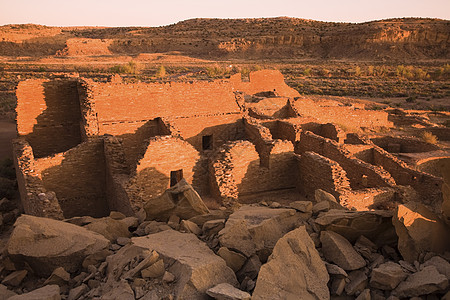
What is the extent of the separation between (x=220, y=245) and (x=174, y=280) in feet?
3.44

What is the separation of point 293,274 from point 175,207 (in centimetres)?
308

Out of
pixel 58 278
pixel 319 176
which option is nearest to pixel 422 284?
pixel 58 278

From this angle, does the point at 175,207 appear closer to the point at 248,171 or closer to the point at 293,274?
the point at 293,274

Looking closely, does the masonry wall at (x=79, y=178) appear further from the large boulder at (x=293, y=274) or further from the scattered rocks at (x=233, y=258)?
the large boulder at (x=293, y=274)

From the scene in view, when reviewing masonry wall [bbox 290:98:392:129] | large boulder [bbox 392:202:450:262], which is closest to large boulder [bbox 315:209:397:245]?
large boulder [bbox 392:202:450:262]

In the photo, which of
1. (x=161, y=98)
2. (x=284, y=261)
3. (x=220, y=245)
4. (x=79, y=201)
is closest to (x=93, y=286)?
(x=220, y=245)

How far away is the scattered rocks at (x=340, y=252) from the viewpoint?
4.46 meters

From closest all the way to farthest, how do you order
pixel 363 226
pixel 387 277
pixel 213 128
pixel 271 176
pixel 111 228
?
1. pixel 387 277
2. pixel 363 226
3. pixel 111 228
4. pixel 271 176
5. pixel 213 128

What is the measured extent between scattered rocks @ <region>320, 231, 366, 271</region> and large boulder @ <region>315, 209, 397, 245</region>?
0.47 feet

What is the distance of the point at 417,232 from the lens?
180 inches

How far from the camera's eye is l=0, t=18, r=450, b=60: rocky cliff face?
6856 centimetres

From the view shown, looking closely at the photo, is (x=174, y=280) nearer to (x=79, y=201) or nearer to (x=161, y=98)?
(x=79, y=201)

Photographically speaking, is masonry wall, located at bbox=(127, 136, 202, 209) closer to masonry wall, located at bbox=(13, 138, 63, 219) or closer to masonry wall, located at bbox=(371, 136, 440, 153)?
masonry wall, located at bbox=(13, 138, 63, 219)

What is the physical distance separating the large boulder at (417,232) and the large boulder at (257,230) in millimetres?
1501
